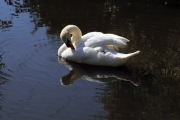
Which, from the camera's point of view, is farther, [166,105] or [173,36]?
[173,36]

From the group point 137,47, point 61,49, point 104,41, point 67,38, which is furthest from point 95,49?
point 137,47

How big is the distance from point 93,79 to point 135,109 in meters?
1.41

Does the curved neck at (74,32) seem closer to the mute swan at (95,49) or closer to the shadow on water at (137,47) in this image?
the mute swan at (95,49)

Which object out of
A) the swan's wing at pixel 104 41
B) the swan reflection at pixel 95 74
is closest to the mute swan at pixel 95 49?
the swan's wing at pixel 104 41

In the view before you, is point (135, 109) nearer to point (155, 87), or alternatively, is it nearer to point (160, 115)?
point (160, 115)

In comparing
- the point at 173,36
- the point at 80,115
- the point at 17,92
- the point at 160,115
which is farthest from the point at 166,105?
the point at 173,36

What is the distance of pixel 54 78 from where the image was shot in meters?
8.46

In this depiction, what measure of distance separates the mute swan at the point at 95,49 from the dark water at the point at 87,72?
164mm

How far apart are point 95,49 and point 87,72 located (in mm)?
441

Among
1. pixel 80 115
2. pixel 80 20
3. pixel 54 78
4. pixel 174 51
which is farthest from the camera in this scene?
pixel 80 20

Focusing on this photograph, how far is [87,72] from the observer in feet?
29.2

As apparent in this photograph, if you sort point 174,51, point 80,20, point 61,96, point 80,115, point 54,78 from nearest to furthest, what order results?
point 80,115
point 61,96
point 54,78
point 174,51
point 80,20

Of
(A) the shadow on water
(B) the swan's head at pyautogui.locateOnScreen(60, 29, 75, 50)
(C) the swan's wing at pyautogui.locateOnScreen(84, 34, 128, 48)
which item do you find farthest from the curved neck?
(A) the shadow on water

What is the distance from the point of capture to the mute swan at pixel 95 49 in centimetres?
886
